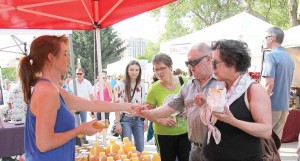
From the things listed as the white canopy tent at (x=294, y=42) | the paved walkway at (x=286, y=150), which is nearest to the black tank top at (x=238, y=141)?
the paved walkway at (x=286, y=150)

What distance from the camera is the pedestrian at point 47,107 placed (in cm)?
177

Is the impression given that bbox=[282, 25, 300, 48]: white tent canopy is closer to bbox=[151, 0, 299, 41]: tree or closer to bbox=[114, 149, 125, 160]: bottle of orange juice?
bbox=[114, 149, 125, 160]: bottle of orange juice

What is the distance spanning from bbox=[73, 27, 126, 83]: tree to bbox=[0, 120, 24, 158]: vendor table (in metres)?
27.8

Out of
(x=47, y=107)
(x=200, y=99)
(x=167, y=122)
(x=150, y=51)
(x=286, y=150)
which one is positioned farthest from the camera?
(x=150, y=51)

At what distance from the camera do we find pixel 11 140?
454 cm

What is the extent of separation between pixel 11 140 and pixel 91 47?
2892 cm

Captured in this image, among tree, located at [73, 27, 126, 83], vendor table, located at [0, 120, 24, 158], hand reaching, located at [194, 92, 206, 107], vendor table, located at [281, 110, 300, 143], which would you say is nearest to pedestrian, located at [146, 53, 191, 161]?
hand reaching, located at [194, 92, 206, 107]

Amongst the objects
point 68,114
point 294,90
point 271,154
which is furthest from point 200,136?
point 294,90

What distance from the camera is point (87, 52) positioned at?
1298 inches

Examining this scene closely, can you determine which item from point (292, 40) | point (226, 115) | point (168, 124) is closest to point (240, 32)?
point (292, 40)

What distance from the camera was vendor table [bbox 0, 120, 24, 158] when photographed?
4469 millimetres

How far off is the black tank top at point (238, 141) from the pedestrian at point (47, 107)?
780mm

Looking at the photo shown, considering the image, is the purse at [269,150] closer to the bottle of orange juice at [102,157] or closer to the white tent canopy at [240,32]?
Answer: the bottle of orange juice at [102,157]

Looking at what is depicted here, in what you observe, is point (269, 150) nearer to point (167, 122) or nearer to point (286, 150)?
point (167, 122)
